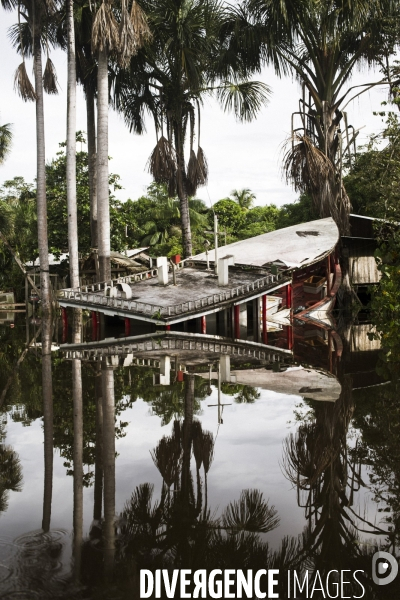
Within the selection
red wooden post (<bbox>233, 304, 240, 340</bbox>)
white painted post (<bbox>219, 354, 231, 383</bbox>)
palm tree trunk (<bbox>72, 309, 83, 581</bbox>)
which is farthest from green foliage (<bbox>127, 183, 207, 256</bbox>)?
palm tree trunk (<bbox>72, 309, 83, 581</bbox>)

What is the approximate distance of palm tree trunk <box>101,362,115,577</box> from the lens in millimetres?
4412

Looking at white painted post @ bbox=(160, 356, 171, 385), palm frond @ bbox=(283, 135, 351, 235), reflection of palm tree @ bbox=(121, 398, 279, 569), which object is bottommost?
reflection of palm tree @ bbox=(121, 398, 279, 569)

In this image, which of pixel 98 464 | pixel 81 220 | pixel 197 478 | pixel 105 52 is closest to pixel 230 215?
pixel 81 220

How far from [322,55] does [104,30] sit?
908 cm

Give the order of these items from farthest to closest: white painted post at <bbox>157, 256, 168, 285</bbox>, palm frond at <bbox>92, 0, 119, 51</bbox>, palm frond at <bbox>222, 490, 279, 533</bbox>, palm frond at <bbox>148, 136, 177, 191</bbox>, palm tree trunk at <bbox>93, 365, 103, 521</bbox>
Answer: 1. palm frond at <bbox>148, 136, 177, 191</bbox>
2. palm frond at <bbox>92, 0, 119, 51</bbox>
3. white painted post at <bbox>157, 256, 168, 285</bbox>
4. palm tree trunk at <bbox>93, 365, 103, 521</bbox>
5. palm frond at <bbox>222, 490, 279, 533</bbox>

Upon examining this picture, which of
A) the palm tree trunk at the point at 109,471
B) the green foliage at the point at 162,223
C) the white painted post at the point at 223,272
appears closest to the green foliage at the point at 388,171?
the white painted post at the point at 223,272

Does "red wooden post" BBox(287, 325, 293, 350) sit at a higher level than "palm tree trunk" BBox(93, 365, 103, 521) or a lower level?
higher

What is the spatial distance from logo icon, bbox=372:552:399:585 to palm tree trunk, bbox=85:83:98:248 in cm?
2728

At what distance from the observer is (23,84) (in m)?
28.0

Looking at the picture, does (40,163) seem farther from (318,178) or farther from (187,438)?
(187,438)

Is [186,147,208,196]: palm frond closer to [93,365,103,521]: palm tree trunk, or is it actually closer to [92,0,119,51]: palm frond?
[92,0,119,51]: palm frond

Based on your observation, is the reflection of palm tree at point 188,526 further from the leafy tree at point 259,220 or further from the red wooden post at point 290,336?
the leafy tree at point 259,220

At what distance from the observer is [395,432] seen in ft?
24.2

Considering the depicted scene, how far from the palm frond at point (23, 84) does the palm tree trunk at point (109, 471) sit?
66.9 feet
